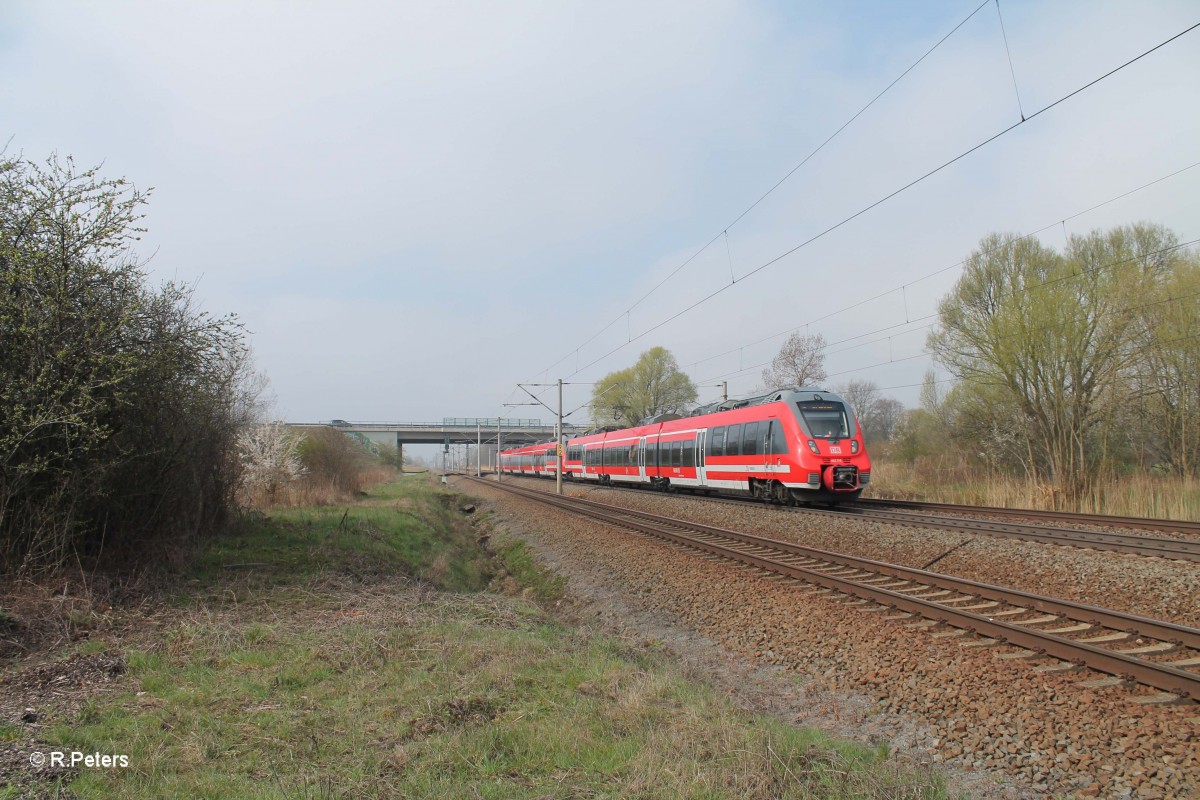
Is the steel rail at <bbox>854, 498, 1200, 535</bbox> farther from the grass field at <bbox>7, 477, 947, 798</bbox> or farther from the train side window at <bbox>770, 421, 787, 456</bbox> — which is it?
the grass field at <bbox>7, 477, 947, 798</bbox>

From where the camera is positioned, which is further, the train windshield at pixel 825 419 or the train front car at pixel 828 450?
the train windshield at pixel 825 419

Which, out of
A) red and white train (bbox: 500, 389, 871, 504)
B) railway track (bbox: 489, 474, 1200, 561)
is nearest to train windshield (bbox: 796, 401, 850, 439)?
red and white train (bbox: 500, 389, 871, 504)

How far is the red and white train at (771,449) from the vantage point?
1695cm

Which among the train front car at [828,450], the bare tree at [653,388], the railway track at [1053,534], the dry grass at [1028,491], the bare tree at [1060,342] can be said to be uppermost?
the bare tree at [653,388]

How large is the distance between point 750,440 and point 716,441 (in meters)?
2.86

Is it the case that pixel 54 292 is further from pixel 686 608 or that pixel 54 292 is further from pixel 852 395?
pixel 852 395

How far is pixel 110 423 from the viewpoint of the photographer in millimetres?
7770

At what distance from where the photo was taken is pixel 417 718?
4.34m

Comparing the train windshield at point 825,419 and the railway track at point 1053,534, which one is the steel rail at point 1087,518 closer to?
the railway track at point 1053,534

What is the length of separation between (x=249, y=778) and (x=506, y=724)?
152cm

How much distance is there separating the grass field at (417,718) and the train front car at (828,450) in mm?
11010

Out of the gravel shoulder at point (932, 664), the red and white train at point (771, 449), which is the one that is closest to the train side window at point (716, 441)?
the red and white train at point (771, 449)

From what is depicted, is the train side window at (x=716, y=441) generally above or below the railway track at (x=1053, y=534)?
above

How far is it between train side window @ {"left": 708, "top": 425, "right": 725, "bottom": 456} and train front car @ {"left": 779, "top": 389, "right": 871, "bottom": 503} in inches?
183
